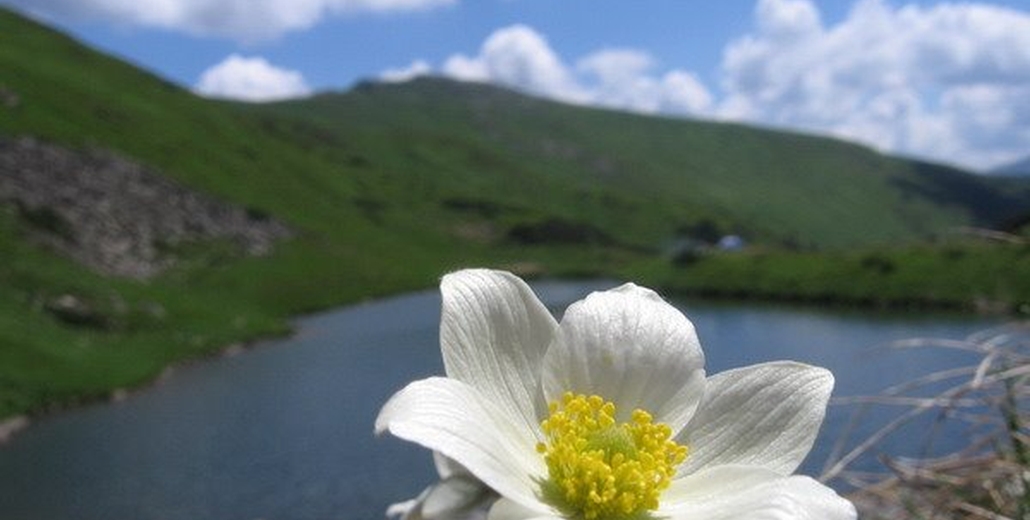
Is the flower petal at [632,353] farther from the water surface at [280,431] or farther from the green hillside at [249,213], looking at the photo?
the green hillside at [249,213]

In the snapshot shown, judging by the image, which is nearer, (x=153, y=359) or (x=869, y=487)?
(x=869, y=487)

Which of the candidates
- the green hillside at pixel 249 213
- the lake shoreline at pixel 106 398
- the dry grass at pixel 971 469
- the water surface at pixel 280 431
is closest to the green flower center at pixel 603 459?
the dry grass at pixel 971 469

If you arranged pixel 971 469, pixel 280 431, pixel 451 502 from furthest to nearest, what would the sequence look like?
1. pixel 280 431
2. pixel 971 469
3. pixel 451 502

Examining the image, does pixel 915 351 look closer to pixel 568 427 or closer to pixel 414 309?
pixel 414 309

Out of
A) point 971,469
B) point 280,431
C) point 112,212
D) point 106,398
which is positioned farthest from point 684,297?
point 971,469

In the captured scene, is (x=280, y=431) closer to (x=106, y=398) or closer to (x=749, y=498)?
(x=106, y=398)

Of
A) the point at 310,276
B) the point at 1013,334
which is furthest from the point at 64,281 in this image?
the point at 1013,334

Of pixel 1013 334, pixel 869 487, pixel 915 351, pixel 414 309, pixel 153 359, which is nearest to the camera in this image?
pixel 869 487
